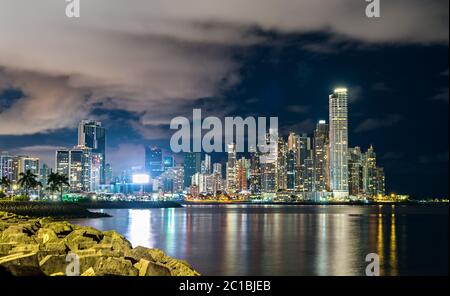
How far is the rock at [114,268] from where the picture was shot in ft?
48.0

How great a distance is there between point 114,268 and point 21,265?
8.12ft

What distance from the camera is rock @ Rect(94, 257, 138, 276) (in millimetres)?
14633

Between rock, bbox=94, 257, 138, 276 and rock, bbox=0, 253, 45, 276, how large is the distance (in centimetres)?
170

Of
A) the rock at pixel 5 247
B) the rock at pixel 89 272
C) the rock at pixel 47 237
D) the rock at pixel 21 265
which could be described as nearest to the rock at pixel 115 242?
the rock at pixel 47 237

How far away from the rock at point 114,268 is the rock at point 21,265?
1.70 metres

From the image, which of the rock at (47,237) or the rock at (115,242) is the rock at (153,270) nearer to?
the rock at (115,242)

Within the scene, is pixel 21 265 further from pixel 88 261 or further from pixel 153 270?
pixel 153 270

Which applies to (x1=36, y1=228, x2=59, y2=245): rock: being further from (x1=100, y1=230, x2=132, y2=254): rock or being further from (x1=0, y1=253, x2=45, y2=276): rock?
(x1=0, y1=253, x2=45, y2=276): rock

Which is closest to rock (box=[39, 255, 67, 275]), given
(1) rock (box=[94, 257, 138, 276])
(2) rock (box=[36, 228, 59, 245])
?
(1) rock (box=[94, 257, 138, 276])

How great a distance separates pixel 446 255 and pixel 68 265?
39.8 m

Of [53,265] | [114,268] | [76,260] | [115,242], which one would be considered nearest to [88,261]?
[76,260]

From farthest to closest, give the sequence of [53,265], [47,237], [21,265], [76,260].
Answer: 1. [47,237]
2. [76,260]
3. [53,265]
4. [21,265]

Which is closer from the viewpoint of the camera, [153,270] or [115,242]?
[153,270]

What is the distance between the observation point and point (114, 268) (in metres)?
14.7
